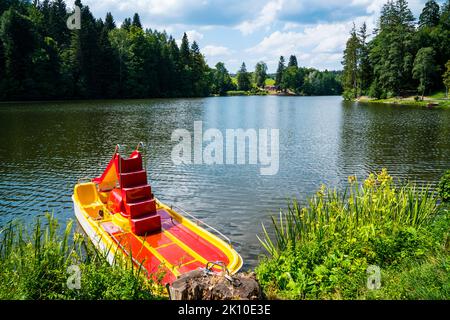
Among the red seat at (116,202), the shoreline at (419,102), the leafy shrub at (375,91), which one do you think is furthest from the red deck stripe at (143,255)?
the leafy shrub at (375,91)

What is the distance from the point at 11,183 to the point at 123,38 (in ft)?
304

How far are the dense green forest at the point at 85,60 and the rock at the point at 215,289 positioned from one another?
290 ft

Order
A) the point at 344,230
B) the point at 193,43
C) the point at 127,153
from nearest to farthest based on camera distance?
the point at 344,230 < the point at 127,153 < the point at 193,43

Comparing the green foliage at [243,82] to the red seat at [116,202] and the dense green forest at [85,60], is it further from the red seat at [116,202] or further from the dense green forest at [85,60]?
the red seat at [116,202]

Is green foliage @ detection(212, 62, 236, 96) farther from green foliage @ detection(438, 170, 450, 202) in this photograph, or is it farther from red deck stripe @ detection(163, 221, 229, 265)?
green foliage @ detection(438, 170, 450, 202)

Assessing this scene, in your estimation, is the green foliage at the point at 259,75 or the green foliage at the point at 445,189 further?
the green foliage at the point at 259,75

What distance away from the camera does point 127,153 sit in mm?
29062

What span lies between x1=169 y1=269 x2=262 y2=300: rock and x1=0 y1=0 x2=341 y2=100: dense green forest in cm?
Result: 8836

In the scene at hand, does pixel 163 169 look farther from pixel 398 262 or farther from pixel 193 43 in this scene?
pixel 193 43

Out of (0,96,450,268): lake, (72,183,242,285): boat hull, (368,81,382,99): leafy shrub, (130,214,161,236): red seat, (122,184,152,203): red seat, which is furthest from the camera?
(368,81,382,99): leafy shrub

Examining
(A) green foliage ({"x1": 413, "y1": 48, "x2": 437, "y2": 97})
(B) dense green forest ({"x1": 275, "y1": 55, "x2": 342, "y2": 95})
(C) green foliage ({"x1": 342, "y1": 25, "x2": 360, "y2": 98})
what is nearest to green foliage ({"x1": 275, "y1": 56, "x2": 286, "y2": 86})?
(B) dense green forest ({"x1": 275, "y1": 55, "x2": 342, "y2": 95})

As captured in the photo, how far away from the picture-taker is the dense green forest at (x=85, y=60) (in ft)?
258

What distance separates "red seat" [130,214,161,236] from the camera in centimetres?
1177

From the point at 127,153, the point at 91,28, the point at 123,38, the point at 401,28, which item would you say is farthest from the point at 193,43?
the point at 127,153
